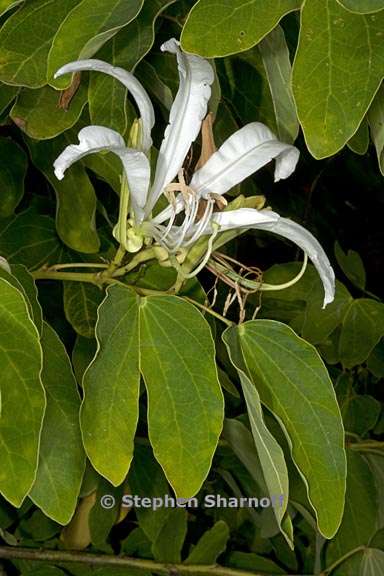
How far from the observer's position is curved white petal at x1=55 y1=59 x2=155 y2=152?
0.82 metres

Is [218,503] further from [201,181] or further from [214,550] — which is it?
[201,181]

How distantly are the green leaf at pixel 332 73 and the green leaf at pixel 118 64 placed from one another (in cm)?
19

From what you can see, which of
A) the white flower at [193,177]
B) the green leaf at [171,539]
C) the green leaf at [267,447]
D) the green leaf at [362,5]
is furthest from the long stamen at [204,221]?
the green leaf at [171,539]

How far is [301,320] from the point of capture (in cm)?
166

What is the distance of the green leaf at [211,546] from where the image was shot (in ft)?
5.26

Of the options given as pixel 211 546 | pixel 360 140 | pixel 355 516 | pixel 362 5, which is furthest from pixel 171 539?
pixel 362 5

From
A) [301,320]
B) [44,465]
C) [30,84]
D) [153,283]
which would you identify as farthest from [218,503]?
[30,84]

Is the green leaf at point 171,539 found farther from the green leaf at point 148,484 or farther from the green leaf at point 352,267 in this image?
the green leaf at point 352,267

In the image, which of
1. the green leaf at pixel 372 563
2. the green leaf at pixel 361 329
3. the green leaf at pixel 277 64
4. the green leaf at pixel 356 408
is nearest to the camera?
the green leaf at pixel 277 64

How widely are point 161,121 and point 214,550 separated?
0.71 m

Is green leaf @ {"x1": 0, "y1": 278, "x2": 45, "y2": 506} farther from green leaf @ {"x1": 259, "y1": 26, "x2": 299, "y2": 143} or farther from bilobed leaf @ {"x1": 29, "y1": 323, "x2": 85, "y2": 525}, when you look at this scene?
green leaf @ {"x1": 259, "y1": 26, "x2": 299, "y2": 143}

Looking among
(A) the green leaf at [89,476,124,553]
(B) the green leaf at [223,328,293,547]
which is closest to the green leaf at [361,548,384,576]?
(A) the green leaf at [89,476,124,553]

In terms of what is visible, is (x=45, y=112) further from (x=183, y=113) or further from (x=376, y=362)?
(x=376, y=362)

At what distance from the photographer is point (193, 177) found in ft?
3.12
